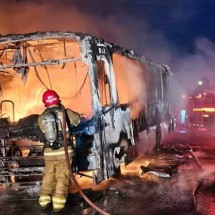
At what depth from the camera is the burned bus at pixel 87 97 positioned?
19.8ft

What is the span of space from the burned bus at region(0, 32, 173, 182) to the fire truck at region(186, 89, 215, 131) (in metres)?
5.43

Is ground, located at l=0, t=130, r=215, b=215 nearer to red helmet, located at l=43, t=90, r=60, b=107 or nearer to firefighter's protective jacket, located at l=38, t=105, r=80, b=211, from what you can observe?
firefighter's protective jacket, located at l=38, t=105, r=80, b=211

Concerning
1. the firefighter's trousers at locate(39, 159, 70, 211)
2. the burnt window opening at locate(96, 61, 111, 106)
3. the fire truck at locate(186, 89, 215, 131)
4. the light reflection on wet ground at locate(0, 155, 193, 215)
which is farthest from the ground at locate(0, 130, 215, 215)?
the fire truck at locate(186, 89, 215, 131)

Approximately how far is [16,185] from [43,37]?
2773mm

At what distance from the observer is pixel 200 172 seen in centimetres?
805

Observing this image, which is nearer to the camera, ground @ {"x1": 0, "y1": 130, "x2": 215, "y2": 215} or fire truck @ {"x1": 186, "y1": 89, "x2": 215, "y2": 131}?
ground @ {"x1": 0, "y1": 130, "x2": 215, "y2": 215}

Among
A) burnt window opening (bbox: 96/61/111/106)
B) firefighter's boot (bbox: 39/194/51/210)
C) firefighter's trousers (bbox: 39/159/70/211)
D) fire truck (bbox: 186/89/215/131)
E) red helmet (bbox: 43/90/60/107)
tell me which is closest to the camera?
firefighter's trousers (bbox: 39/159/70/211)

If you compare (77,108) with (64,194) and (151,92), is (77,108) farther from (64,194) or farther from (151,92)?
(64,194)

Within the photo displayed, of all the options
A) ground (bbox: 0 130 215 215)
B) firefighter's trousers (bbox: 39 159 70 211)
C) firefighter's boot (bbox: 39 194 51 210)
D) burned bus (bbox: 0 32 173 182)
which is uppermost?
burned bus (bbox: 0 32 173 182)

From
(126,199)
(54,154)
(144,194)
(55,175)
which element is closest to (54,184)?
(55,175)

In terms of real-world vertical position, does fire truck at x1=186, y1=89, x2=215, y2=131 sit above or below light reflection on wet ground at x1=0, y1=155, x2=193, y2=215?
above

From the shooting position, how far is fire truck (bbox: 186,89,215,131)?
55.4 ft

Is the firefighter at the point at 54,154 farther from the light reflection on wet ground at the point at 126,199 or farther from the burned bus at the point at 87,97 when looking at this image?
the burned bus at the point at 87,97

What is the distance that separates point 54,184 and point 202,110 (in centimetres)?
1306
